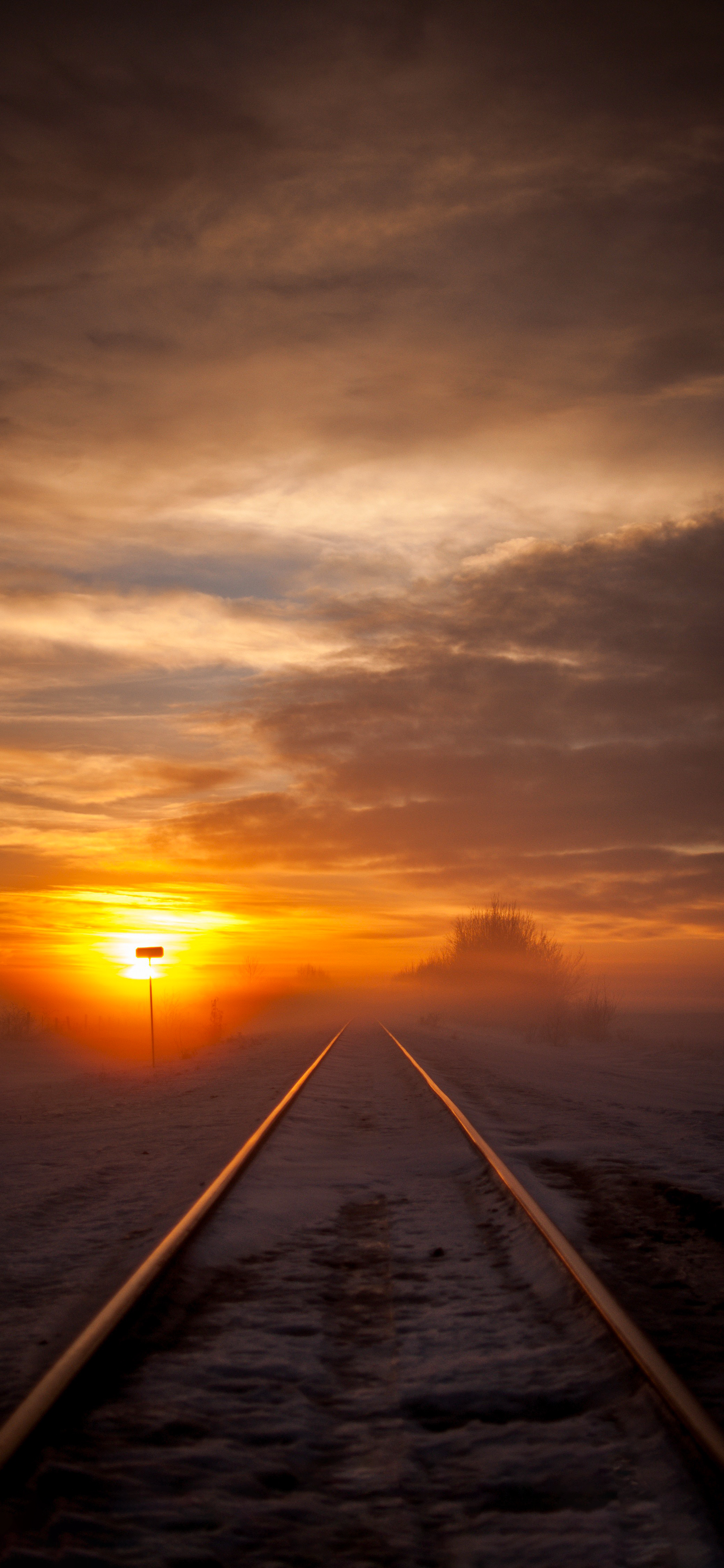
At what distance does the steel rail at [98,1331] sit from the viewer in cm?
310

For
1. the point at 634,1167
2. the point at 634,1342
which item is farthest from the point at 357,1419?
the point at 634,1167

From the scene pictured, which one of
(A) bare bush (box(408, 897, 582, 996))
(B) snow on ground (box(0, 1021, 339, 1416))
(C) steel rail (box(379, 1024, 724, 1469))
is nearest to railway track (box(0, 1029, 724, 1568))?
(C) steel rail (box(379, 1024, 724, 1469))

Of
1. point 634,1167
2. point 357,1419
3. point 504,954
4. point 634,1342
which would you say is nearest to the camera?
point 357,1419

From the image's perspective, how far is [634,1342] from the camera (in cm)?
379

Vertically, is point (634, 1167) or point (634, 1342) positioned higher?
point (634, 1342)

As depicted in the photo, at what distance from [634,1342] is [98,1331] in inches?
92.1

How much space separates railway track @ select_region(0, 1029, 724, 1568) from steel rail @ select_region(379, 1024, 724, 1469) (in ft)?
0.04

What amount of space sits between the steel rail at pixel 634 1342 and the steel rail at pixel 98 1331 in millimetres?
2237

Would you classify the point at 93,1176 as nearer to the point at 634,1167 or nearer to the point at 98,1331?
the point at 98,1331

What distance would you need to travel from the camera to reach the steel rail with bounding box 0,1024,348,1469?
10.2 feet

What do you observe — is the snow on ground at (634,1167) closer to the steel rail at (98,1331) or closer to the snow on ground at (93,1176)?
the steel rail at (98,1331)

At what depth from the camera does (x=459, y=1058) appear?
20375 millimetres

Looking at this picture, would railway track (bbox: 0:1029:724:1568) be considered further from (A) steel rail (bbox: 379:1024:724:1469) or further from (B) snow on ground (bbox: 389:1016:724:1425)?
(B) snow on ground (bbox: 389:1016:724:1425)

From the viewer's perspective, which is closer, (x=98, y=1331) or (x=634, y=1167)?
(x=98, y=1331)
